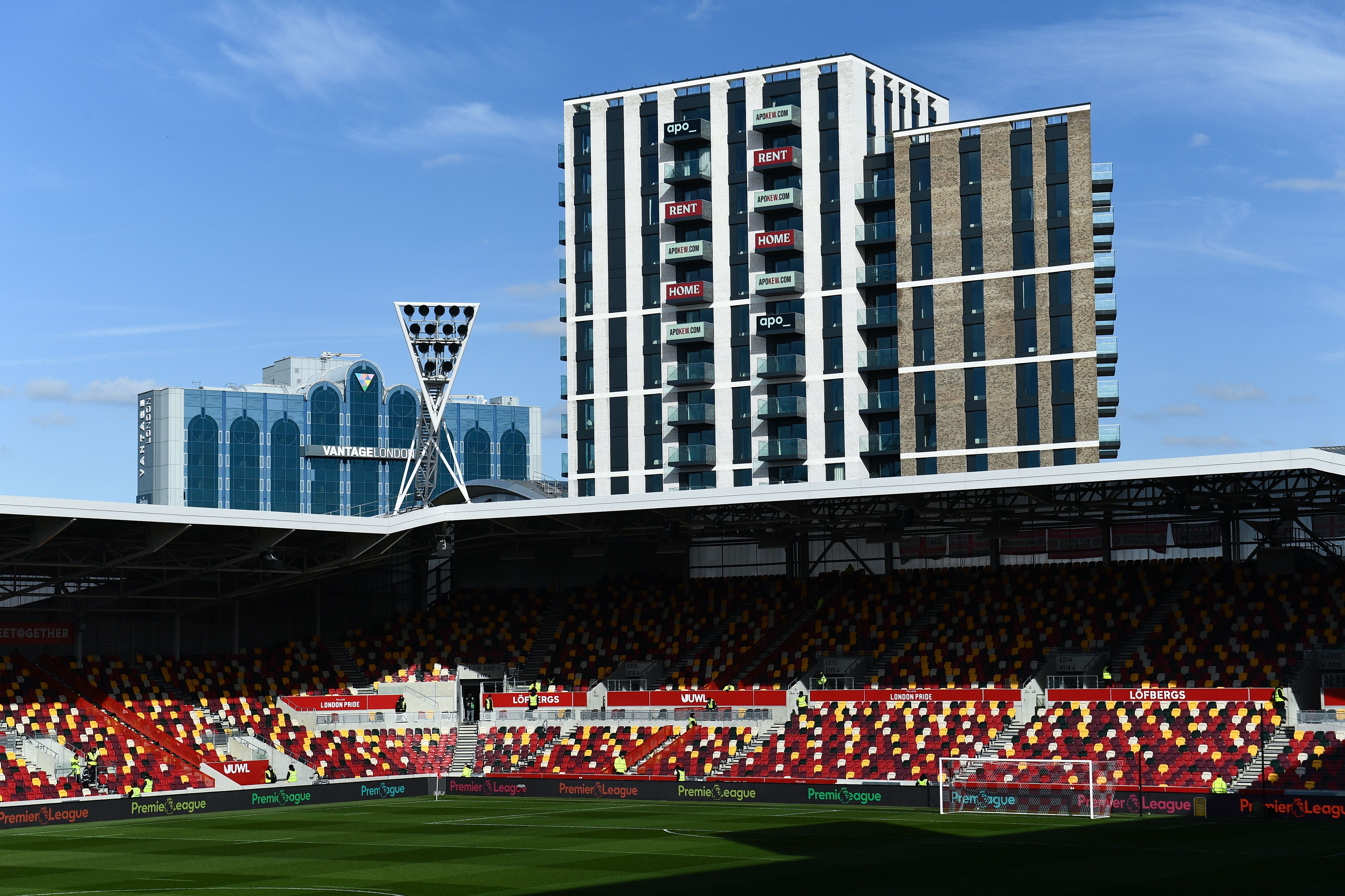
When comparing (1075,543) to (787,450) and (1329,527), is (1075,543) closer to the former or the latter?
(1329,527)

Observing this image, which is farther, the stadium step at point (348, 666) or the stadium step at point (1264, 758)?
the stadium step at point (348, 666)

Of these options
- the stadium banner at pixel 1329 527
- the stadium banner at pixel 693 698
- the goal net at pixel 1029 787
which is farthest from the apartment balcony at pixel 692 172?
the goal net at pixel 1029 787

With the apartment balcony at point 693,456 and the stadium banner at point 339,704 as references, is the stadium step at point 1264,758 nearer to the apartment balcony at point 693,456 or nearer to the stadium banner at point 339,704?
the stadium banner at point 339,704

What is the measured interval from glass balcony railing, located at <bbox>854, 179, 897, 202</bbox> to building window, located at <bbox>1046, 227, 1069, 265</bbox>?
10.8 metres

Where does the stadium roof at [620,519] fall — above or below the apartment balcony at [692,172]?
below

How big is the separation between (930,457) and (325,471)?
273ft

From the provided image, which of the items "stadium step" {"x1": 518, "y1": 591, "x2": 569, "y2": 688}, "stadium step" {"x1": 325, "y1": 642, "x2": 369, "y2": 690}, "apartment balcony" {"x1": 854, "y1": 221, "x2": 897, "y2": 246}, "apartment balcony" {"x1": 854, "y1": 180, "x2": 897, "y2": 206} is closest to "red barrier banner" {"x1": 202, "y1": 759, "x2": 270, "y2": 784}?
"stadium step" {"x1": 325, "y1": 642, "x2": 369, "y2": 690}

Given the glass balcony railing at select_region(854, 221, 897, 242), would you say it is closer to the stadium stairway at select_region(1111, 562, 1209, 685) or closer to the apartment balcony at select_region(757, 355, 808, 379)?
the apartment balcony at select_region(757, 355, 808, 379)

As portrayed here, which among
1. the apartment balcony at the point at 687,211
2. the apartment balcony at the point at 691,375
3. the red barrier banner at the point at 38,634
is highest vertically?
the apartment balcony at the point at 687,211

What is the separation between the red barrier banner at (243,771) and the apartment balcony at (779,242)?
54.2m

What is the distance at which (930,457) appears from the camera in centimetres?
10631

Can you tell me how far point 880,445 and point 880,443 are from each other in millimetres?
114

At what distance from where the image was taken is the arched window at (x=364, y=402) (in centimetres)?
17238

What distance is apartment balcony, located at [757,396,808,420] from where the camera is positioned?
109m
